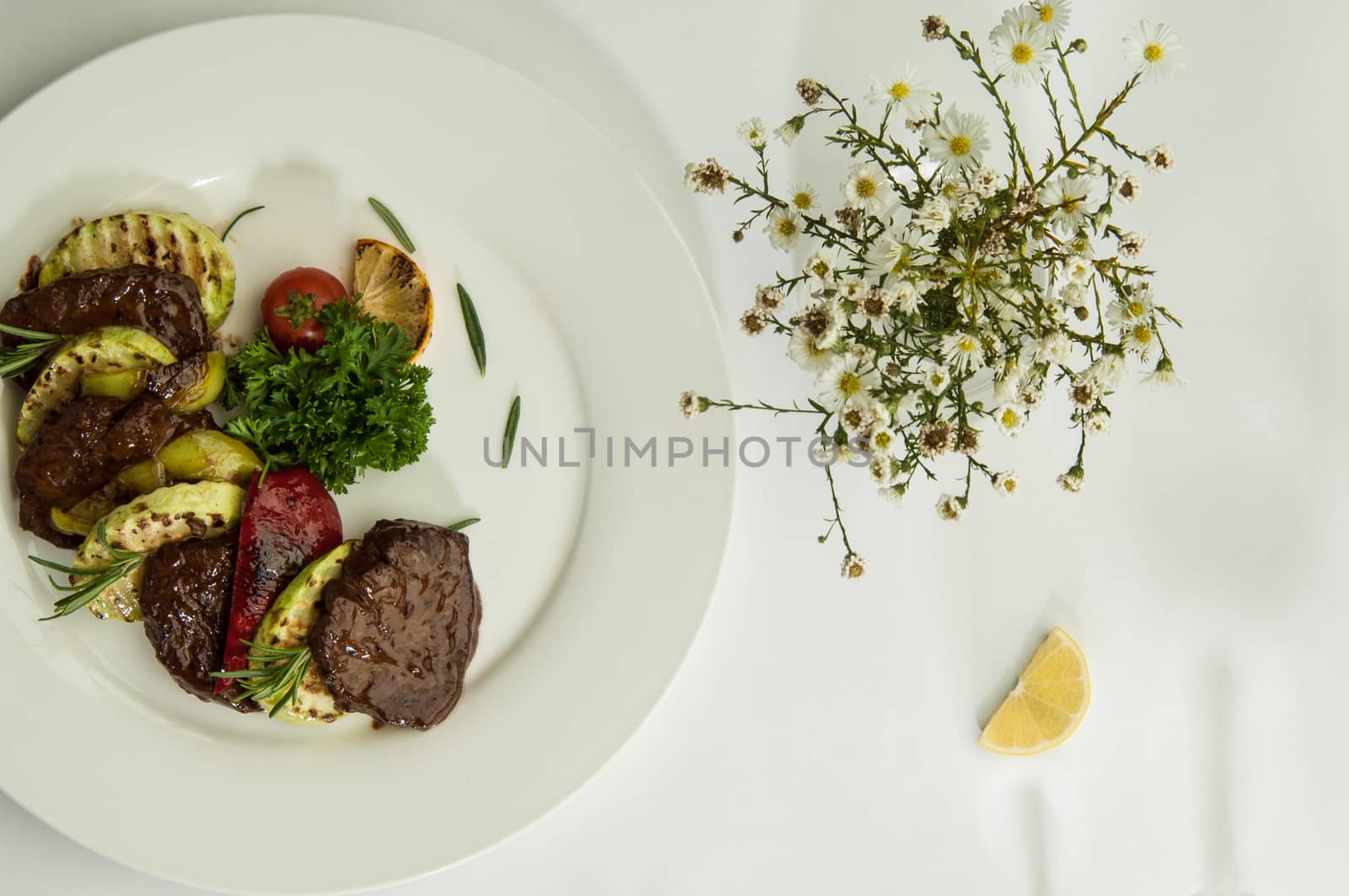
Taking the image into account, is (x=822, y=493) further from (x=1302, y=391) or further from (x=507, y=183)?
(x=1302, y=391)

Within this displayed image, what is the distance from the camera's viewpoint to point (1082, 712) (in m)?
2.54

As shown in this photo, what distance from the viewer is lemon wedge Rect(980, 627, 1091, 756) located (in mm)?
2549

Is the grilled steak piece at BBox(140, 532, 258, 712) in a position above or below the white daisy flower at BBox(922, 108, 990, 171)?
below

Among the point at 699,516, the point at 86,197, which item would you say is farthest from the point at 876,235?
the point at 86,197

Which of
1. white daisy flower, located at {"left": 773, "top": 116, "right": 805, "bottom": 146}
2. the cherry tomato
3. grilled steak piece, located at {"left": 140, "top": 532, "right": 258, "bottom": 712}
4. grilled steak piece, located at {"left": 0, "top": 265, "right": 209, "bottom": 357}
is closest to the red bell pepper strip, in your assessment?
grilled steak piece, located at {"left": 140, "top": 532, "right": 258, "bottom": 712}

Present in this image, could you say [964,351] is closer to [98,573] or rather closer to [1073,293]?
[1073,293]

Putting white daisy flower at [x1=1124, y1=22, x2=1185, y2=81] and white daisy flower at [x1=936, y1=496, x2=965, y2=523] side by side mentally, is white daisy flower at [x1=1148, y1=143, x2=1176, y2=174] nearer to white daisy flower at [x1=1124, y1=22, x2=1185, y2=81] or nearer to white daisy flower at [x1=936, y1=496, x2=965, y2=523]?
white daisy flower at [x1=1124, y1=22, x2=1185, y2=81]

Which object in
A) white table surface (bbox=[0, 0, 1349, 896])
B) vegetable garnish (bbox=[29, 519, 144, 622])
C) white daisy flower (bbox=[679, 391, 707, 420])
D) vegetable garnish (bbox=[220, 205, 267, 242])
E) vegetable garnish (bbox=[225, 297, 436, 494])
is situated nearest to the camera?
white daisy flower (bbox=[679, 391, 707, 420])

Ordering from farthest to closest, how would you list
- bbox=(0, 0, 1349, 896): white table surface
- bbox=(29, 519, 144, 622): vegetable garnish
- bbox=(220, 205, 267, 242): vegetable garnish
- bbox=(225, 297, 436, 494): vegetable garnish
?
bbox=(0, 0, 1349, 896): white table surface, bbox=(220, 205, 267, 242): vegetable garnish, bbox=(225, 297, 436, 494): vegetable garnish, bbox=(29, 519, 144, 622): vegetable garnish

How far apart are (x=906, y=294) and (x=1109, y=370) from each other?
40 centimetres

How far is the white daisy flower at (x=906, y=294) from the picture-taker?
5.39 feet

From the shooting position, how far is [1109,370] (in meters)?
1.65

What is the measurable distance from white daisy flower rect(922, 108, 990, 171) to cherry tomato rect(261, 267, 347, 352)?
1.53 meters

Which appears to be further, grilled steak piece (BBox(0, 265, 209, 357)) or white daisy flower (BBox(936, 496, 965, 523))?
grilled steak piece (BBox(0, 265, 209, 357))
